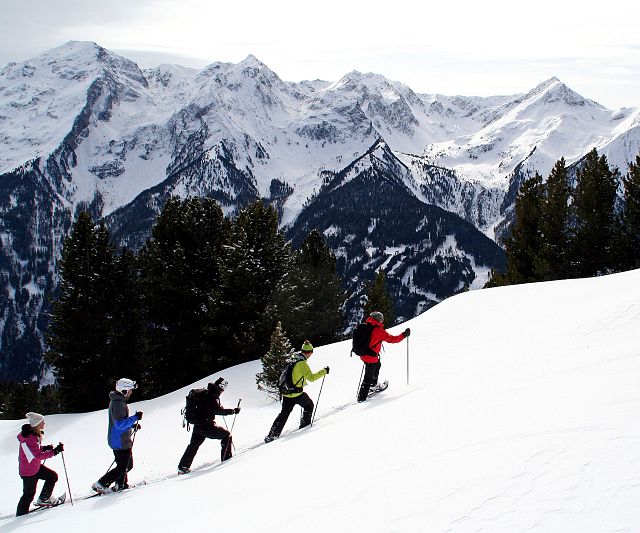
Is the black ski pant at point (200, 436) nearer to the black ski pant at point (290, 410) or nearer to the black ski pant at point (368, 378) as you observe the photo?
the black ski pant at point (290, 410)

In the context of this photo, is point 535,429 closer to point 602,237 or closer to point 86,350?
point 86,350

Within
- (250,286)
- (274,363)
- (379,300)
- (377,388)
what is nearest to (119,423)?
(377,388)

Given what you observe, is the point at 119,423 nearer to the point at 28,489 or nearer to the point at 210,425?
the point at 210,425

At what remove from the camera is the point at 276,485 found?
7891 millimetres

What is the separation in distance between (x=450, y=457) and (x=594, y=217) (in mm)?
33525

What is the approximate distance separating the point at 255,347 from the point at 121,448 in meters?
19.9

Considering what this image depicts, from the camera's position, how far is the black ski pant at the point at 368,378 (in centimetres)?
1314

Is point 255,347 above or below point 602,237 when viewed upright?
below

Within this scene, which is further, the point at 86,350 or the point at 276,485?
the point at 86,350

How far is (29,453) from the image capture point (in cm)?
1048

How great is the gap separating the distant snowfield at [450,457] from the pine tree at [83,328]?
14326 millimetres

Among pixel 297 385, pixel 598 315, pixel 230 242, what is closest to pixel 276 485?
pixel 297 385

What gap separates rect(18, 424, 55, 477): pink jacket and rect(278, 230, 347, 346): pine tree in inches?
1011

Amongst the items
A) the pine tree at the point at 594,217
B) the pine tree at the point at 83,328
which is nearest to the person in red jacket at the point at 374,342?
the pine tree at the point at 83,328
